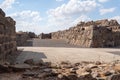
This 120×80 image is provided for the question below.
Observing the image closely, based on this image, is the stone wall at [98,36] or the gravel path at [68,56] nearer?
the gravel path at [68,56]

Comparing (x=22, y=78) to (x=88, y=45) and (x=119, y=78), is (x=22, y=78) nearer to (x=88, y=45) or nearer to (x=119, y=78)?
(x=119, y=78)

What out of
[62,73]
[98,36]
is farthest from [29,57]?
[98,36]

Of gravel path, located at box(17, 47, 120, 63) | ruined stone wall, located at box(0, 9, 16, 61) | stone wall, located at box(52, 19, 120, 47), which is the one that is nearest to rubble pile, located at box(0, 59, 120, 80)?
ruined stone wall, located at box(0, 9, 16, 61)

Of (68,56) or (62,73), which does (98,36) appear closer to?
(68,56)

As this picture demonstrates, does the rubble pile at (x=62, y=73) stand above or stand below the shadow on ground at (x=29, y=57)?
below

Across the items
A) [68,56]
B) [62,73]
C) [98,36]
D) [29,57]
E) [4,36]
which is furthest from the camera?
[98,36]

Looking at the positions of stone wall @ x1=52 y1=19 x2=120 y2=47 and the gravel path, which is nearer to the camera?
the gravel path

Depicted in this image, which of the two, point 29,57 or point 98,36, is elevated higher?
point 98,36

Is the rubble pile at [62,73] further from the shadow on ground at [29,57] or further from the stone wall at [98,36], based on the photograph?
the stone wall at [98,36]

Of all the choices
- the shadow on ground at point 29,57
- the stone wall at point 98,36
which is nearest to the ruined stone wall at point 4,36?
the shadow on ground at point 29,57

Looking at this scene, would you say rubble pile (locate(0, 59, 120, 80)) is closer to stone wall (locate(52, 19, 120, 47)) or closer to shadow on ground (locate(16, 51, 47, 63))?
shadow on ground (locate(16, 51, 47, 63))

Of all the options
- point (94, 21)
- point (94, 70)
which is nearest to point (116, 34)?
point (94, 21)

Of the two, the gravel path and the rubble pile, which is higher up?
the gravel path

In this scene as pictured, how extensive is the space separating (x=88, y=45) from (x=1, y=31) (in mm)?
12270
